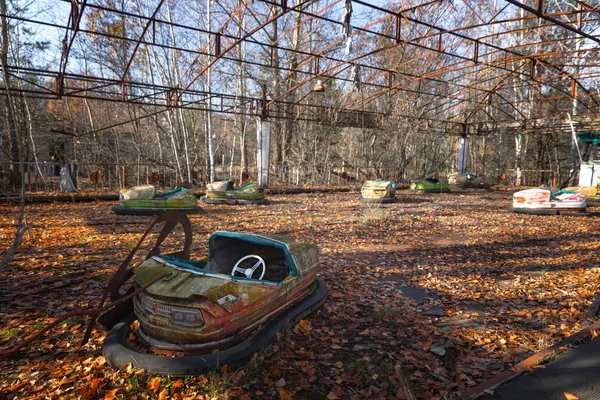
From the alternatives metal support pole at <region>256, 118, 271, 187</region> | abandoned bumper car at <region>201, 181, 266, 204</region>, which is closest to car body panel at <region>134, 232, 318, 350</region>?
abandoned bumper car at <region>201, 181, 266, 204</region>

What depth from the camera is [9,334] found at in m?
2.60

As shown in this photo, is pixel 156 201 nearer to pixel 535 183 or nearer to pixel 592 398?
pixel 592 398

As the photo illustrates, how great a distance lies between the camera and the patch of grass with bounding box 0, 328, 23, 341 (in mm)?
2566

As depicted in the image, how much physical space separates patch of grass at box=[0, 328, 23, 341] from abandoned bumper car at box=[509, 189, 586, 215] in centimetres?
1059

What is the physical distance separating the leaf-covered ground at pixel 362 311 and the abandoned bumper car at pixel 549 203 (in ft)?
7.77

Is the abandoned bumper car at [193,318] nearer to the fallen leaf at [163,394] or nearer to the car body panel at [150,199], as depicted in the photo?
the fallen leaf at [163,394]

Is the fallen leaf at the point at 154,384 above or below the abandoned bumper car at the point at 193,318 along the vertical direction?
below

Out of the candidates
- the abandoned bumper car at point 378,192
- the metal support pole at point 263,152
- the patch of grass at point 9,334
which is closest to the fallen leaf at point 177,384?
the patch of grass at point 9,334

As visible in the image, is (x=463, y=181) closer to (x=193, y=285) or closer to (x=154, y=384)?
(x=193, y=285)

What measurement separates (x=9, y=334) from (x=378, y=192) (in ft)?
32.9

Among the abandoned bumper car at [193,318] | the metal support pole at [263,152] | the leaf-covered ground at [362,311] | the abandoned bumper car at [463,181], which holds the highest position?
the metal support pole at [263,152]

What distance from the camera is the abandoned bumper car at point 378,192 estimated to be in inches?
443

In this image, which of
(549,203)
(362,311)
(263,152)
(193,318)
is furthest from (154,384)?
(263,152)

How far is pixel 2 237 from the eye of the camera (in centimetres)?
552
